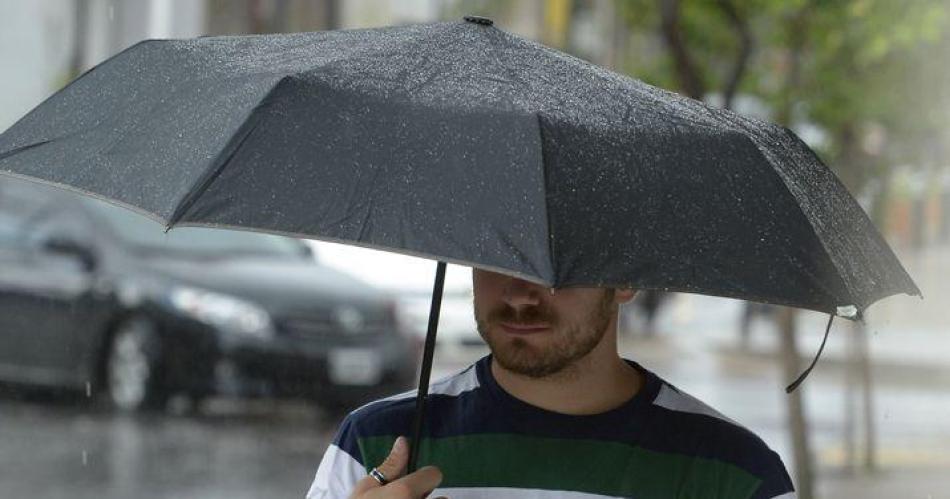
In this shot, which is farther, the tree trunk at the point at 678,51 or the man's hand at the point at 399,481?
the tree trunk at the point at 678,51

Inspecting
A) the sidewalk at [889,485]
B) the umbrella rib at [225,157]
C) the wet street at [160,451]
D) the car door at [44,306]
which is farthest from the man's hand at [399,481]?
the car door at [44,306]

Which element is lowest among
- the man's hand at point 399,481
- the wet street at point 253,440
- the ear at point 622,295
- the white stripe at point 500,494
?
the wet street at point 253,440

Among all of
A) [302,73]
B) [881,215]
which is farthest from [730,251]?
[881,215]

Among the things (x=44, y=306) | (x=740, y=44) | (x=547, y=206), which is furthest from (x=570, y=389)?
(x=44, y=306)

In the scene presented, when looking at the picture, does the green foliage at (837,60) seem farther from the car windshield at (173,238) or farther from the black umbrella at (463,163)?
the black umbrella at (463,163)

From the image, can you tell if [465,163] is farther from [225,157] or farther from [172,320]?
[172,320]

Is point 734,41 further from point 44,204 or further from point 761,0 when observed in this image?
point 44,204

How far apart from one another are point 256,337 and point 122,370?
93cm

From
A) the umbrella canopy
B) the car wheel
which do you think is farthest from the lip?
the car wheel

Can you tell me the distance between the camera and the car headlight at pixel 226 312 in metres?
12.2

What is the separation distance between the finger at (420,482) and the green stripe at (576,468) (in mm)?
113

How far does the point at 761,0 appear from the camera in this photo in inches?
392

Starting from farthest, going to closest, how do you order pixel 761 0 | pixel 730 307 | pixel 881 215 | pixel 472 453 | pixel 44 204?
pixel 730 307, pixel 881 215, pixel 44 204, pixel 761 0, pixel 472 453

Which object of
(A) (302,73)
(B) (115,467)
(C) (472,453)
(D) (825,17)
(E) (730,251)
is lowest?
(B) (115,467)
